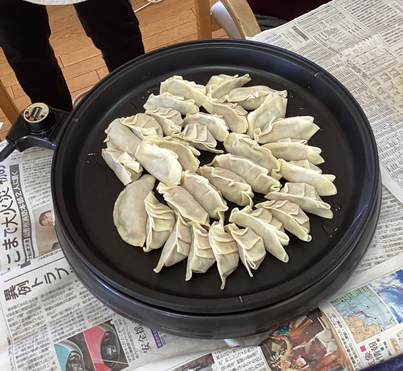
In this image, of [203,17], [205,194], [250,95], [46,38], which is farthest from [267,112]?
[46,38]

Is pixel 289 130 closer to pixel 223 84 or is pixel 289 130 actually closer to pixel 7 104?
pixel 223 84

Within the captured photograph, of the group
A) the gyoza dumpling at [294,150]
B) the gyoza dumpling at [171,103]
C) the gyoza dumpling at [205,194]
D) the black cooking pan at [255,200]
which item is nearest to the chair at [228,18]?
the black cooking pan at [255,200]

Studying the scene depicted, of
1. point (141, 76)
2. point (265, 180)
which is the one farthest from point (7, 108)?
point (265, 180)

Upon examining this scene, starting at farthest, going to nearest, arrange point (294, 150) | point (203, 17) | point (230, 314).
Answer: point (203, 17), point (294, 150), point (230, 314)

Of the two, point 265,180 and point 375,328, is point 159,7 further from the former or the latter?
point 375,328

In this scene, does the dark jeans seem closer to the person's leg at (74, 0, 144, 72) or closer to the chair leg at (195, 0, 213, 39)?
the person's leg at (74, 0, 144, 72)

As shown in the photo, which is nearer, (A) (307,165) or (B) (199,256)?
(B) (199,256)
